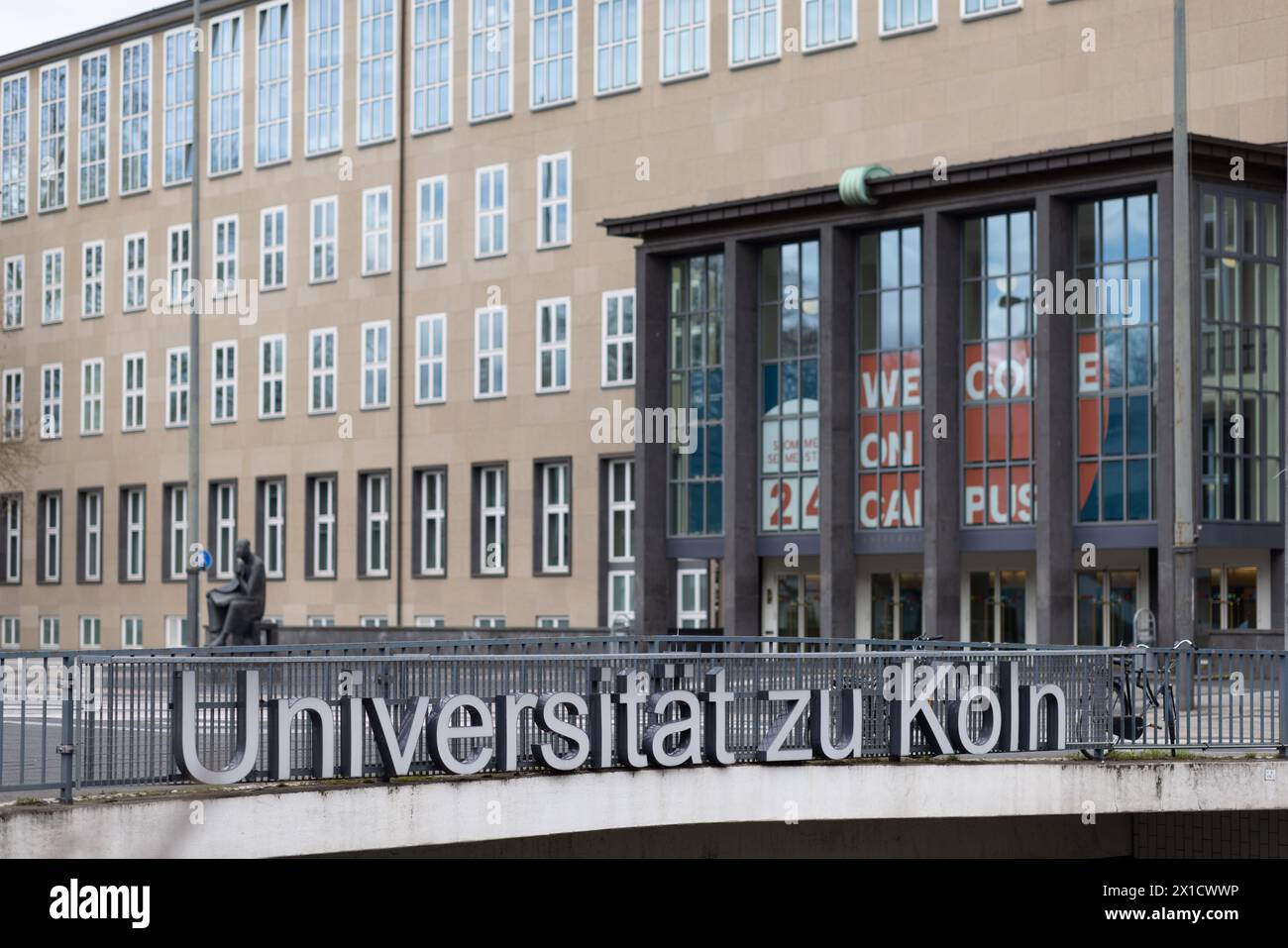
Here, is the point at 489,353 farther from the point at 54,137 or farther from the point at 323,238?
the point at 54,137

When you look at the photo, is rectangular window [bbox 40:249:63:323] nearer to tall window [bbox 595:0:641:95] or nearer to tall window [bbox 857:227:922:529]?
tall window [bbox 595:0:641:95]

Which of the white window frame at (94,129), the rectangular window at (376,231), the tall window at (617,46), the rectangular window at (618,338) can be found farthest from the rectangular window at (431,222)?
the white window frame at (94,129)

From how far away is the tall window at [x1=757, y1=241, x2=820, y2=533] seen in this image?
155 feet

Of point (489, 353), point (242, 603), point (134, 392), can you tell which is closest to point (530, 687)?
point (242, 603)

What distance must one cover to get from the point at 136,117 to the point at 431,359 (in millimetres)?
15978

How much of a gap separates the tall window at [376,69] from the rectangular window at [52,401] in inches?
643

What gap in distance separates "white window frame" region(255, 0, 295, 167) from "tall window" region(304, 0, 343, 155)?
0.82 metres

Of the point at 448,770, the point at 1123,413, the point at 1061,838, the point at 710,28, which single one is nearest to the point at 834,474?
the point at 1123,413

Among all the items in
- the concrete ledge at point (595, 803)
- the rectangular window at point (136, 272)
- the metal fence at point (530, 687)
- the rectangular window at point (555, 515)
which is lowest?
the concrete ledge at point (595, 803)

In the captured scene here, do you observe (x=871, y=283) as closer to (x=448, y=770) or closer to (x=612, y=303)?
(x=612, y=303)

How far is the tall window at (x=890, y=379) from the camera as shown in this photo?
1801 inches

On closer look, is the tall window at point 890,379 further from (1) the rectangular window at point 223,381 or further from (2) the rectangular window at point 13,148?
(2) the rectangular window at point 13,148

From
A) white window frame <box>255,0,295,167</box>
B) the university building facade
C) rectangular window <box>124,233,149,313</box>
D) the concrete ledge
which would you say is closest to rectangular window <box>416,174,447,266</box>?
the university building facade

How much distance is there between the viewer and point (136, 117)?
6825 centimetres
